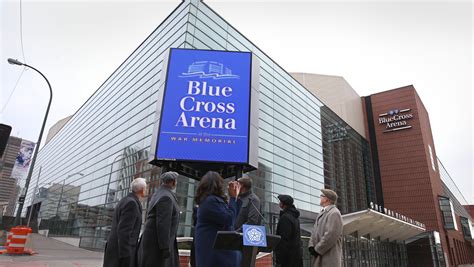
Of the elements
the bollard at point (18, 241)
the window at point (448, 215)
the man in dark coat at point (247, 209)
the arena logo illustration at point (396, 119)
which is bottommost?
the bollard at point (18, 241)

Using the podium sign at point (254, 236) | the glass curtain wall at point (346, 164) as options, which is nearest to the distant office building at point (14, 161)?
the podium sign at point (254, 236)

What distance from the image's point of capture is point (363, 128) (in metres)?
43.6

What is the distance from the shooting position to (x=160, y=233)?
3467mm

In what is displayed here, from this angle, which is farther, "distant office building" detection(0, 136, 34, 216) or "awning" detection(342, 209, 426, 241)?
"awning" detection(342, 209, 426, 241)

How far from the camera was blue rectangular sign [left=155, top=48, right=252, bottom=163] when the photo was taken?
7.74 metres

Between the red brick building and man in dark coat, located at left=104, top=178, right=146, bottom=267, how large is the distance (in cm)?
4057

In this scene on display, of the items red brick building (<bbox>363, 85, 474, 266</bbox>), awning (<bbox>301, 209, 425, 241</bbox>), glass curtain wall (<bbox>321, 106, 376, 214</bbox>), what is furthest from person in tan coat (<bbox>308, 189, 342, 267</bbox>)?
red brick building (<bbox>363, 85, 474, 266</bbox>)

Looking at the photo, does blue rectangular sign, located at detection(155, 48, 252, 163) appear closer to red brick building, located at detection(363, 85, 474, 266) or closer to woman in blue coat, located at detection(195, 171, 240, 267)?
woman in blue coat, located at detection(195, 171, 240, 267)

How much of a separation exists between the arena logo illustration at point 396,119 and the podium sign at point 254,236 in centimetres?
4435

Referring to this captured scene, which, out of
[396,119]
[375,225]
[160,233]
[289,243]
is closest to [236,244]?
[160,233]

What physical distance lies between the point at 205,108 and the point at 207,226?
5535 millimetres

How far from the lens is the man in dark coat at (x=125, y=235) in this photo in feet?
12.9

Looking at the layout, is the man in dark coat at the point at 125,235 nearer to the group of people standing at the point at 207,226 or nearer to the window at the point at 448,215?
the group of people standing at the point at 207,226

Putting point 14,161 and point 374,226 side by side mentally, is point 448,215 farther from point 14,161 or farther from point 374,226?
point 14,161
